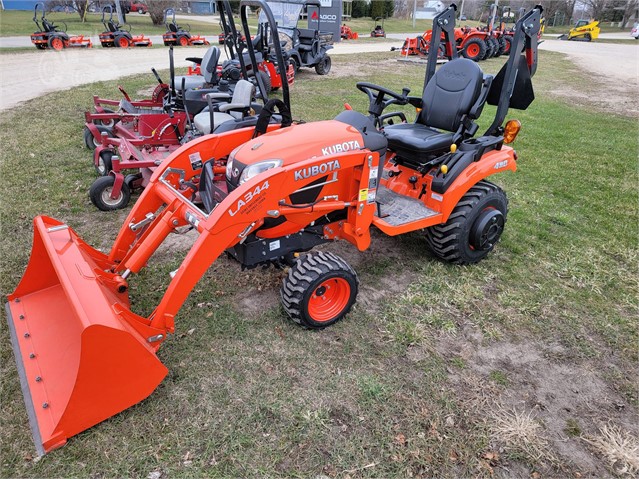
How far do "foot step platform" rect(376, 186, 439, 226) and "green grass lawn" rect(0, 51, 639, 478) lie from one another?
1.88ft

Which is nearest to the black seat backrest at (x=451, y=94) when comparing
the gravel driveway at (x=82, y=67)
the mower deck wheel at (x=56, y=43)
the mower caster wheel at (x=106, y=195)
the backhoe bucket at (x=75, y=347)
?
the backhoe bucket at (x=75, y=347)

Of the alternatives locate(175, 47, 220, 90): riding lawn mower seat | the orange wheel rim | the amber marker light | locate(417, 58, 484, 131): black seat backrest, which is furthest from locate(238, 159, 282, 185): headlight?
locate(175, 47, 220, 90): riding lawn mower seat

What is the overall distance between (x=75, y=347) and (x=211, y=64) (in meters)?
5.87

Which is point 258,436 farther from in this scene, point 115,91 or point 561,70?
point 561,70

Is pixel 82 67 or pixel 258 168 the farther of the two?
pixel 82 67

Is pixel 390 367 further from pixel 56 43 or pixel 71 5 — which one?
pixel 71 5

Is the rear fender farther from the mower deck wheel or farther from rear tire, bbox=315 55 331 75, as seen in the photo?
the mower deck wheel

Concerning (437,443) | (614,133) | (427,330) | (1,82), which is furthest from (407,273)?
(1,82)

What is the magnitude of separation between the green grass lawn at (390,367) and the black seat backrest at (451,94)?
1.21 metres

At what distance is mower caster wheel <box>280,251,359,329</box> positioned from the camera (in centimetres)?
311

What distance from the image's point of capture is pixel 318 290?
330 centimetres

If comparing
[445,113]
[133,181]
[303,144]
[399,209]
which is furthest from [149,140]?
[445,113]

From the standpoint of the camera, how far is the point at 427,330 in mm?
3420

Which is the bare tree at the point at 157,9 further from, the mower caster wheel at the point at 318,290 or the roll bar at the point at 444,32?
the mower caster wheel at the point at 318,290
